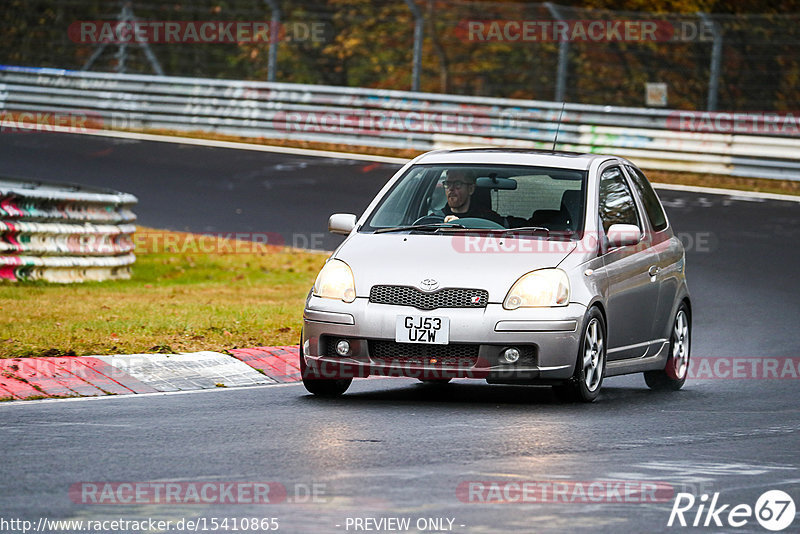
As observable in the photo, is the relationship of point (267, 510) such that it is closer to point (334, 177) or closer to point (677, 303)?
point (677, 303)

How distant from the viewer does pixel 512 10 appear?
30391 millimetres

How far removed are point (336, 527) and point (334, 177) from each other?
20714mm

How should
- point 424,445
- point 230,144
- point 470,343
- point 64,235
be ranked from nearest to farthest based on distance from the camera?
point 424,445
point 470,343
point 64,235
point 230,144

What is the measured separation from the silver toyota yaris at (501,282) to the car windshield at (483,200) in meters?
0.01

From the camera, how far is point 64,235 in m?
16.5

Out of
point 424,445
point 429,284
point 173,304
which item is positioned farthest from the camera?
point 173,304

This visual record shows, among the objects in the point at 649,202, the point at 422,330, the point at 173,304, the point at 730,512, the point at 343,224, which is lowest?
the point at 173,304

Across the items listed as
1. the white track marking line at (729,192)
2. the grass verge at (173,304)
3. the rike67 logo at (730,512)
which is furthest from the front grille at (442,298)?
the white track marking line at (729,192)

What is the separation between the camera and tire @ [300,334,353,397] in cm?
1009

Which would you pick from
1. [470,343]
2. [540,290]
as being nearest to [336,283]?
[470,343]

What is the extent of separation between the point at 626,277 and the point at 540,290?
1154 millimetres

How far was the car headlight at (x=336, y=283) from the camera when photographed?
9.87m

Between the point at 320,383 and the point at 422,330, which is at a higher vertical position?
the point at 422,330

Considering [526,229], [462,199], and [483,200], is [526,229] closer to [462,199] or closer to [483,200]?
[483,200]
